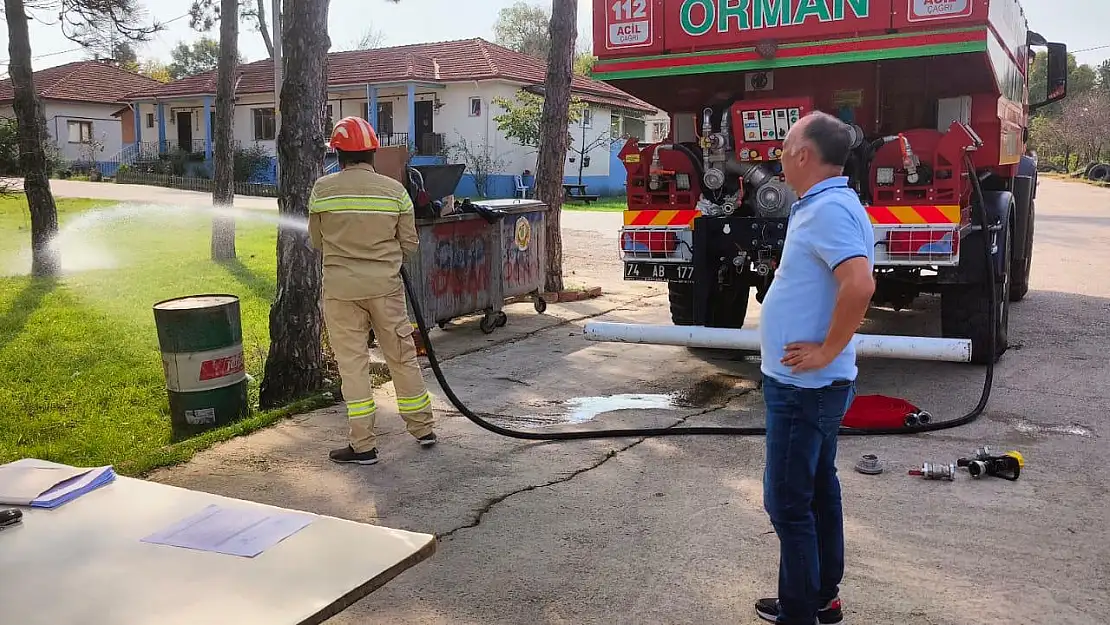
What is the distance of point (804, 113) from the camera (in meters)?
6.66

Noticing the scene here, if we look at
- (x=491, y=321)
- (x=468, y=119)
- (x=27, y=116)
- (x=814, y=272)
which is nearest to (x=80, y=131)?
(x=468, y=119)

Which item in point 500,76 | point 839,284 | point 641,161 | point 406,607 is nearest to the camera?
point 839,284

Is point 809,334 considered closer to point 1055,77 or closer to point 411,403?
point 411,403

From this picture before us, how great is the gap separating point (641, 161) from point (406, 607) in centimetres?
462

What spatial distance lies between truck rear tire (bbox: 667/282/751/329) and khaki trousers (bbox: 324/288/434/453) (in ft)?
9.76

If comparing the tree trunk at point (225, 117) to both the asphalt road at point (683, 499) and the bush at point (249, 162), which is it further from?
the bush at point (249, 162)

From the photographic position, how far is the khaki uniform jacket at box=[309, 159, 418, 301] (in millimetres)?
5160

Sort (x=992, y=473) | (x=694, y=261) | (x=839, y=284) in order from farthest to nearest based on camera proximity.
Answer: (x=694, y=261)
(x=992, y=473)
(x=839, y=284)

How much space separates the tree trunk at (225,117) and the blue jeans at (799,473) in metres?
12.0

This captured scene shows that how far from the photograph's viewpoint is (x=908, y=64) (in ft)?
21.2

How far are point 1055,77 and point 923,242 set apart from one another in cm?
544

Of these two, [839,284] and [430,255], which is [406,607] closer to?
[839,284]

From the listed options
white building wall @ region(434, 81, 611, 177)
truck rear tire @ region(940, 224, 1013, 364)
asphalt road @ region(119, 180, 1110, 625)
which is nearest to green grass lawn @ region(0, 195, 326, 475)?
asphalt road @ region(119, 180, 1110, 625)

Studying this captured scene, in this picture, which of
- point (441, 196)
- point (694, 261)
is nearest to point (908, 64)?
point (694, 261)
